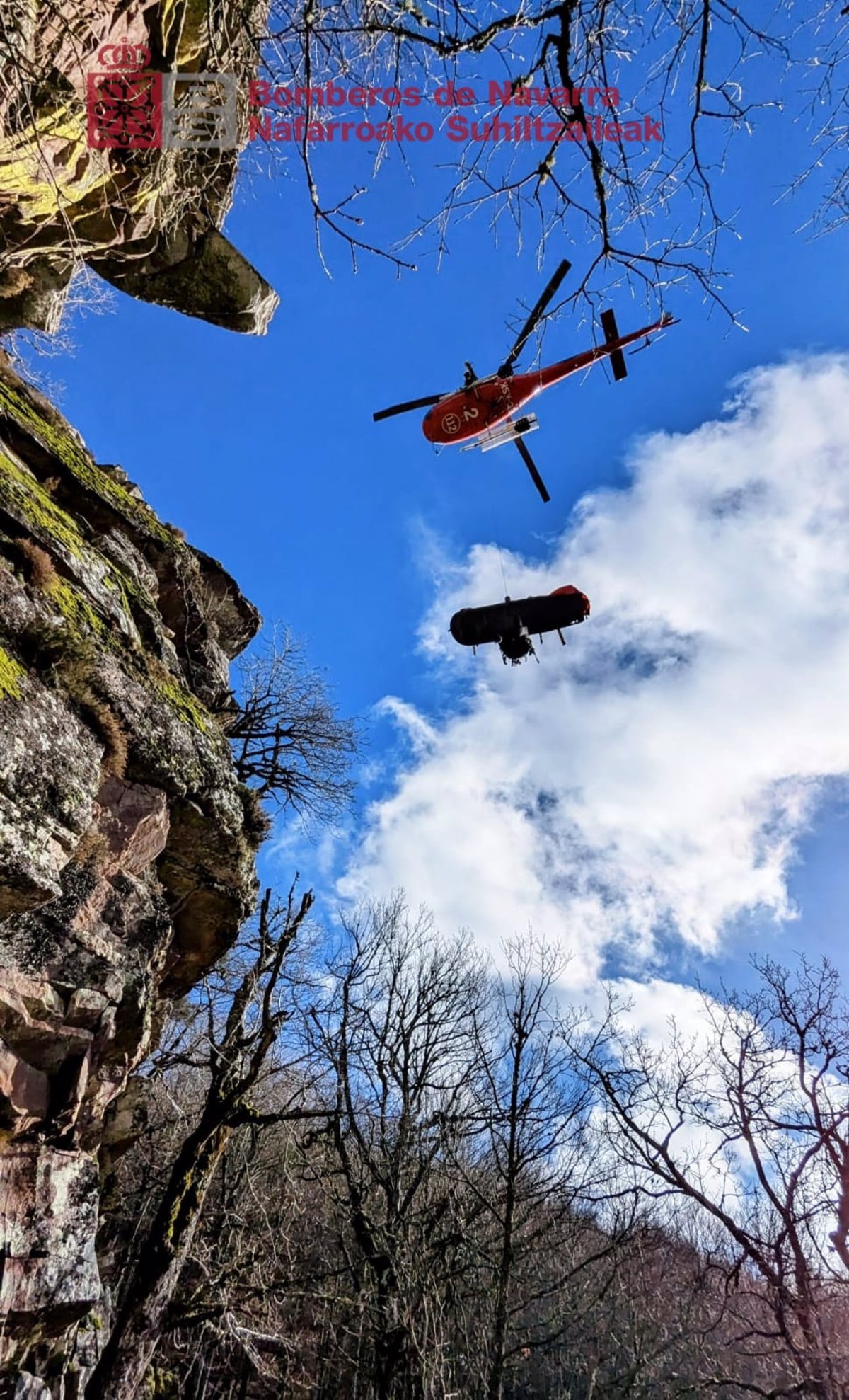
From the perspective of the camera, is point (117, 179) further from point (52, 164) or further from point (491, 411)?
point (491, 411)

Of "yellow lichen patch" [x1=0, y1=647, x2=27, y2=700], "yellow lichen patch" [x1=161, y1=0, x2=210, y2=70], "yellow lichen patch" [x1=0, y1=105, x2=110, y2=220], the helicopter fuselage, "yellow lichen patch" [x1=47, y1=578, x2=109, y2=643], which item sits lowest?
"yellow lichen patch" [x1=0, y1=647, x2=27, y2=700]

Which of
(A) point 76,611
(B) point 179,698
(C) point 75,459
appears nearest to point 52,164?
(C) point 75,459

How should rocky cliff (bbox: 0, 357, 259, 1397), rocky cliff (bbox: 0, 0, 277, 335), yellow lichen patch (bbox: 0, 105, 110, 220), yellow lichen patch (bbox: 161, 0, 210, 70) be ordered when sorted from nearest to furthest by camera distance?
rocky cliff (bbox: 0, 357, 259, 1397) → rocky cliff (bbox: 0, 0, 277, 335) → yellow lichen patch (bbox: 0, 105, 110, 220) → yellow lichen patch (bbox: 161, 0, 210, 70)

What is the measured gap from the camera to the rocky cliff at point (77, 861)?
3.52m

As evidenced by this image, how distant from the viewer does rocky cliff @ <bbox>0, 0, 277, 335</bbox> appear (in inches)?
163

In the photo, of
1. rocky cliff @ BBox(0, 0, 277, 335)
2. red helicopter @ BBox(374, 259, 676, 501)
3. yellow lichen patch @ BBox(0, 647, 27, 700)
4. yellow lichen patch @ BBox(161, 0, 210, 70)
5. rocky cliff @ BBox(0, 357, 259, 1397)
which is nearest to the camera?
yellow lichen patch @ BBox(0, 647, 27, 700)

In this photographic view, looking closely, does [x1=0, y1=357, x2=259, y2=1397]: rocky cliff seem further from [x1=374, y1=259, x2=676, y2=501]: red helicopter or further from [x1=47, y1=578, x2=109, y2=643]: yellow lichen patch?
[x1=374, y1=259, x2=676, y2=501]: red helicopter

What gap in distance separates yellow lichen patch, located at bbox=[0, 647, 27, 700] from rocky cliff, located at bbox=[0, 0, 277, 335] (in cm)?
224

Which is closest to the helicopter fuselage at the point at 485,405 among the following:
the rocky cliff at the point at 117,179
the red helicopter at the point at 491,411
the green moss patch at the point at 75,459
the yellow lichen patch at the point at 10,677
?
the red helicopter at the point at 491,411

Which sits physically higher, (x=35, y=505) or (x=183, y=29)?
(x=183, y=29)

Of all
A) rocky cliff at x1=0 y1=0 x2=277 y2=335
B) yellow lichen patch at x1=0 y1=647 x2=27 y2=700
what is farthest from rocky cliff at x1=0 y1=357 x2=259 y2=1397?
rocky cliff at x1=0 y1=0 x2=277 y2=335

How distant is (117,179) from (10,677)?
598 centimetres

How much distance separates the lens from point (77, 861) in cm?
427

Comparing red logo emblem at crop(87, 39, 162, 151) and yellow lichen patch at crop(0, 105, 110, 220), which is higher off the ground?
red logo emblem at crop(87, 39, 162, 151)
